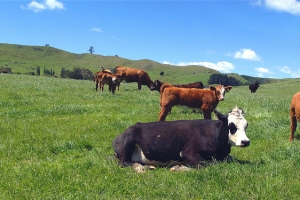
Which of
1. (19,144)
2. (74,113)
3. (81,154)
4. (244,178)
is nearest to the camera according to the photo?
(244,178)

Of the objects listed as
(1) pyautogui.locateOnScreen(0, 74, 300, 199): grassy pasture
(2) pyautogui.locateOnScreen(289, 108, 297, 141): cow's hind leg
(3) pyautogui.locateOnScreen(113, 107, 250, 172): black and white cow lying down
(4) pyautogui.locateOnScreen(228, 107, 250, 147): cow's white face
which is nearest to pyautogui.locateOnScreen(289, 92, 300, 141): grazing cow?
(2) pyautogui.locateOnScreen(289, 108, 297, 141): cow's hind leg

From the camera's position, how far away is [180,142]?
7914 mm

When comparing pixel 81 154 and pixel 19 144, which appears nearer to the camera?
pixel 81 154

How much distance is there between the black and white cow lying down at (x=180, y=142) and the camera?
7621mm

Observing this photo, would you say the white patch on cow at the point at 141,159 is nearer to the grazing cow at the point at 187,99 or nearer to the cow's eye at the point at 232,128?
the cow's eye at the point at 232,128

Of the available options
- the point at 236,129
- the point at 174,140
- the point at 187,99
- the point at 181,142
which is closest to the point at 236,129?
the point at 236,129

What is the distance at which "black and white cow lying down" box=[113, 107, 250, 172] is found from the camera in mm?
7621

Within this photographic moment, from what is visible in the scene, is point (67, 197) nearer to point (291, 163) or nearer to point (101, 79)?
point (291, 163)

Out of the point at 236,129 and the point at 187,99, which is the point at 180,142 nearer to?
the point at 236,129

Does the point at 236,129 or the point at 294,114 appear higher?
the point at 294,114

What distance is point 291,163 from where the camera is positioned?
24.7 feet

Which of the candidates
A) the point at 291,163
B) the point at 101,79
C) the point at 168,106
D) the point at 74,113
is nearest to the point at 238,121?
the point at 291,163

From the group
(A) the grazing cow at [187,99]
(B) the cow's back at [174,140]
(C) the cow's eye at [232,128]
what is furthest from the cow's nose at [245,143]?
(A) the grazing cow at [187,99]

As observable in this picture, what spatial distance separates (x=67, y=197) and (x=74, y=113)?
9.84m
